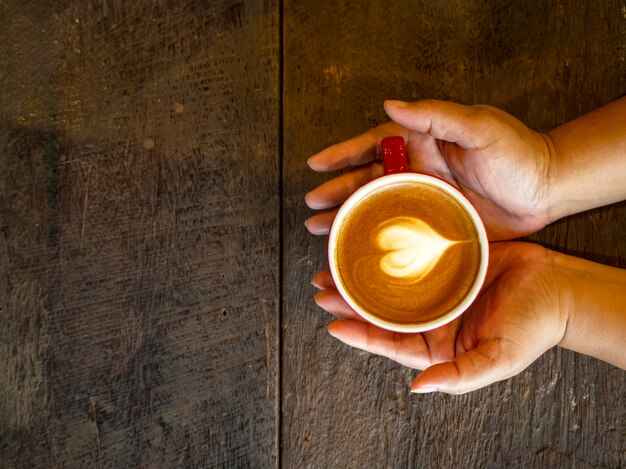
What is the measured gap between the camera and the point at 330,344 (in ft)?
3.76

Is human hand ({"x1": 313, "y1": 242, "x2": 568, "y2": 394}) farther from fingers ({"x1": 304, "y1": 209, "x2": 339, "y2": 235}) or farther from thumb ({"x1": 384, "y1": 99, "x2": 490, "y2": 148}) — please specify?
thumb ({"x1": 384, "y1": 99, "x2": 490, "y2": 148})

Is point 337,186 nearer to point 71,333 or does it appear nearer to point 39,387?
point 71,333

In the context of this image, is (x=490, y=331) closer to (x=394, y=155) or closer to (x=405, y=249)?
(x=405, y=249)

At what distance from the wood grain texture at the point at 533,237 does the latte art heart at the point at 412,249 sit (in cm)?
20

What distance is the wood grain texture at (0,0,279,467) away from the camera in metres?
1.13

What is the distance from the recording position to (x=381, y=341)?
3.33 ft

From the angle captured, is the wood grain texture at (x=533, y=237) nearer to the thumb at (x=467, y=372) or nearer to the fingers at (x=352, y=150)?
the fingers at (x=352, y=150)

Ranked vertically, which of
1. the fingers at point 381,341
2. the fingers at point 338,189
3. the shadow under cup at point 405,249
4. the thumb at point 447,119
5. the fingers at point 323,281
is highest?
the thumb at point 447,119

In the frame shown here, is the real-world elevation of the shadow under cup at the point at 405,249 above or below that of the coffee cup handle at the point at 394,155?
below

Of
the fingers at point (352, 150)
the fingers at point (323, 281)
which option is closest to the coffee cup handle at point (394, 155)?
the fingers at point (352, 150)

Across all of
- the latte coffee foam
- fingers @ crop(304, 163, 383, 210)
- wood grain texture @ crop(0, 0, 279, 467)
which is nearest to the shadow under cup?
the latte coffee foam

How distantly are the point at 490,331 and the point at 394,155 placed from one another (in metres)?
0.35

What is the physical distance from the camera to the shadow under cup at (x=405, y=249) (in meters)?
0.97

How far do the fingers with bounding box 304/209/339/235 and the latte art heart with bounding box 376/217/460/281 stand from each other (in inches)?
5.4
